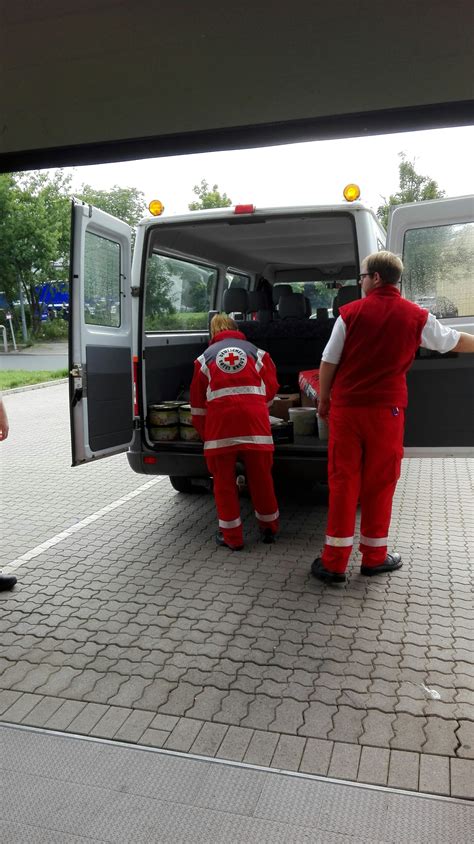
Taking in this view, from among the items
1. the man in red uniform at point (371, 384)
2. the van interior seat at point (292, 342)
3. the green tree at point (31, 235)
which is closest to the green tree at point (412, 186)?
the green tree at point (31, 235)

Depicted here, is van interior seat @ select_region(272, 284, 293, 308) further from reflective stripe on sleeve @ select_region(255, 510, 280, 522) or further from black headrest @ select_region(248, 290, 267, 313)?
reflective stripe on sleeve @ select_region(255, 510, 280, 522)

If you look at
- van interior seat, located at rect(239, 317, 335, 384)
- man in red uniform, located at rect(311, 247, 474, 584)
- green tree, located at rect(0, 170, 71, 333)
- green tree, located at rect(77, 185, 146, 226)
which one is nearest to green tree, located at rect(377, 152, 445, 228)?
green tree, located at rect(0, 170, 71, 333)

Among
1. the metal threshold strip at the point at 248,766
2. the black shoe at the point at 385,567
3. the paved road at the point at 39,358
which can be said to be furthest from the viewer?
the paved road at the point at 39,358

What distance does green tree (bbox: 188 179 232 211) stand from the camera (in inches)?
1225

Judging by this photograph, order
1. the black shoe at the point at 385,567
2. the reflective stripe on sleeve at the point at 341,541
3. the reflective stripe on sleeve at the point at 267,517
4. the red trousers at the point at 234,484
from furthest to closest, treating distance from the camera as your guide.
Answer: the reflective stripe on sleeve at the point at 267,517 < the red trousers at the point at 234,484 < the black shoe at the point at 385,567 < the reflective stripe on sleeve at the point at 341,541

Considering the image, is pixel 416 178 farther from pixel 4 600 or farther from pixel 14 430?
pixel 4 600

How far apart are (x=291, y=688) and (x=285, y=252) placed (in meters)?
5.92

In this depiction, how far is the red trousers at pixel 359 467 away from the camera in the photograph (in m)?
4.09

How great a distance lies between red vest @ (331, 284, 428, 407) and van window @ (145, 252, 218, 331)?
2150mm

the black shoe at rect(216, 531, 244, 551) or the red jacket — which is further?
the black shoe at rect(216, 531, 244, 551)

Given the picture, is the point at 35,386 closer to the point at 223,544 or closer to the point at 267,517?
the point at 223,544

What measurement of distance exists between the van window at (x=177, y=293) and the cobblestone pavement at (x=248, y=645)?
6.17 feet

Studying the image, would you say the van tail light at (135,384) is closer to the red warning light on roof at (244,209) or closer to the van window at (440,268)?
the red warning light on roof at (244,209)

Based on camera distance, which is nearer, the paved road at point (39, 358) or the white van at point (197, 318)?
the white van at point (197, 318)
